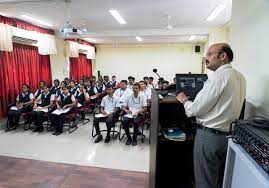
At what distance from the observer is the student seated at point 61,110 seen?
4.46 metres

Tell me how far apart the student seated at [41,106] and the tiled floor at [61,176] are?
5.20 feet

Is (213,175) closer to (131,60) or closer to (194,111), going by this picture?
(194,111)

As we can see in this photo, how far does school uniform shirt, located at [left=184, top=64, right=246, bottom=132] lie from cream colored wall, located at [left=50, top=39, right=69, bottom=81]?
650 centimetres

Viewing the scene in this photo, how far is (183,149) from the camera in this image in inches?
85.7

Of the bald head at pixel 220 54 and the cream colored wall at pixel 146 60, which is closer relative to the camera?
the bald head at pixel 220 54

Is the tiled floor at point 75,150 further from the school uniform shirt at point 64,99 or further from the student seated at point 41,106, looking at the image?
the school uniform shirt at point 64,99

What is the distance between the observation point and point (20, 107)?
15.5 ft

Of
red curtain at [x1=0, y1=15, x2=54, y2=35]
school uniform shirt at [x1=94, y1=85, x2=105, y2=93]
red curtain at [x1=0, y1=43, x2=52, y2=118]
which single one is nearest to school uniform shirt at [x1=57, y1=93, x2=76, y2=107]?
red curtain at [x1=0, y1=43, x2=52, y2=118]

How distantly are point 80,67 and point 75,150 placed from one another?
6.22m

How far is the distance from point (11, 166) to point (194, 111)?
3045mm

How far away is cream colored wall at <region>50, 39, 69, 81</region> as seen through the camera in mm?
6859

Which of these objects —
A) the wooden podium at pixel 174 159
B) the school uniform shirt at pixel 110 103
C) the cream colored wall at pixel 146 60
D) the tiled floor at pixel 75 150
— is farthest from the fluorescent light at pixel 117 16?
the cream colored wall at pixel 146 60

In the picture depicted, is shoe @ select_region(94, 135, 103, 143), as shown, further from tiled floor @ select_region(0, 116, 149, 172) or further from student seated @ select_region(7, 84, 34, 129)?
student seated @ select_region(7, 84, 34, 129)

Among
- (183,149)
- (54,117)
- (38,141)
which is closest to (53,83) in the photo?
(54,117)
